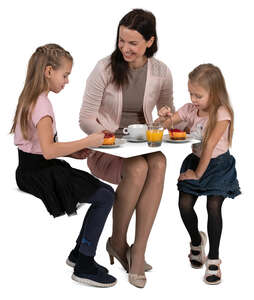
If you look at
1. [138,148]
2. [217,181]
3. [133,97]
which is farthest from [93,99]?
[217,181]

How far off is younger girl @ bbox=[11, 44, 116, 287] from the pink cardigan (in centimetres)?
41

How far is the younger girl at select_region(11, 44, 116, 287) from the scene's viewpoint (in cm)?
387

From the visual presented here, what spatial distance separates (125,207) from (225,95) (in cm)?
94

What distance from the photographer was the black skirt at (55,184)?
3982 mm

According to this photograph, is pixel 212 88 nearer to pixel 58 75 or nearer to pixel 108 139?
pixel 108 139

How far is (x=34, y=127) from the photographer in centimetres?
392

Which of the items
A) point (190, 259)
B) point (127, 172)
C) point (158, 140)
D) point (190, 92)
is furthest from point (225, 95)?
point (190, 259)

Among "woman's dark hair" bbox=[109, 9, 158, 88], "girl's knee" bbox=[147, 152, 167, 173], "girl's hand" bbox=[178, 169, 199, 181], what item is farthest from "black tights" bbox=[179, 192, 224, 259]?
"woman's dark hair" bbox=[109, 9, 158, 88]

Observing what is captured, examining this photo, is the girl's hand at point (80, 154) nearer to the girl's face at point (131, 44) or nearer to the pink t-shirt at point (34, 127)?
the pink t-shirt at point (34, 127)

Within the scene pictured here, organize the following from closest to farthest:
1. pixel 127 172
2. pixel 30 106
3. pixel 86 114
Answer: pixel 30 106 → pixel 127 172 → pixel 86 114

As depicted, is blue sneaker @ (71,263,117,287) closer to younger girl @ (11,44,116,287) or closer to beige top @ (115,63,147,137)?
younger girl @ (11,44,116,287)

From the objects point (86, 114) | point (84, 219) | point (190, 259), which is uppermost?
point (86, 114)

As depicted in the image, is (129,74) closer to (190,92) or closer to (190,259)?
(190,92)

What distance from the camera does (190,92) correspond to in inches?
166
